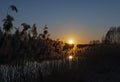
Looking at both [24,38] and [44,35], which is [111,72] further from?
[44,35]

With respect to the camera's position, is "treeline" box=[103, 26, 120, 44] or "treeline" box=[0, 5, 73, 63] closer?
"treeline" box=[0, 5, 73, 63]

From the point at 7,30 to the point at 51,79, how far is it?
8.55 metres

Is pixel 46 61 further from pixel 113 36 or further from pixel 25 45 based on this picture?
pixel 113 36

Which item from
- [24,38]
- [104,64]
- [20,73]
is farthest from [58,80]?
[24,38]

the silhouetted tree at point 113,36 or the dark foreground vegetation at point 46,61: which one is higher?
the silhouetted tree at point 113,36

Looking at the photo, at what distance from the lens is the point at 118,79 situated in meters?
15.7

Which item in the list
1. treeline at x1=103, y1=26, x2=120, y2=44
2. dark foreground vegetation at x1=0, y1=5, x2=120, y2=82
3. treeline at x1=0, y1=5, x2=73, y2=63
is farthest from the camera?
treeline at x1=103, y1=26, x2=120, y2=44

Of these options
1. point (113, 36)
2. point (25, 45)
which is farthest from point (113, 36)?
point (25, 45)

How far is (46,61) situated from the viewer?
77.8 ft

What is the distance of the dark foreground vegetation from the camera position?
46.5 ft

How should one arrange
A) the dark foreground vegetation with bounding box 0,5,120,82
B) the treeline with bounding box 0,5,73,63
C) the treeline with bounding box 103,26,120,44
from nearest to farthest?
the dark foreground vegetation with bounding box 0,5,120,82 → the treeline with bounding box 0,5,73,63 → the treeline with bounding box 103,26,120,44

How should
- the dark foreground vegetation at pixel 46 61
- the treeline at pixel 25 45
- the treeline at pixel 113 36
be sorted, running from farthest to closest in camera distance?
the treeline at pixel 113 36 < the treeline at pixel 25 45 < the dark foreground vegetation at pixel 46 61

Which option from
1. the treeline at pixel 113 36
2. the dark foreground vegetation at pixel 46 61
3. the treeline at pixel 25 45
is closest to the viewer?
the dark foreground vegetation at pixel 46 61

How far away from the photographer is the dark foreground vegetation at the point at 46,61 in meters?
14.2
